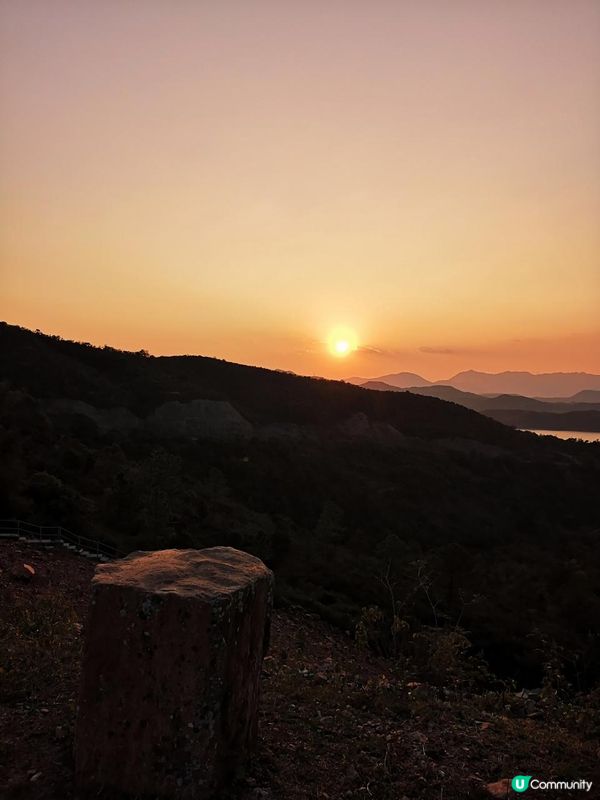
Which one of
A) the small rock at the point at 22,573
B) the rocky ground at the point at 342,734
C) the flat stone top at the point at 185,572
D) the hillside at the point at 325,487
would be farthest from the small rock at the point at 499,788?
the small rock at the point at 22,573

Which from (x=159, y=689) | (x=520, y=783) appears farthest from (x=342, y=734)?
(x=159, y=689)

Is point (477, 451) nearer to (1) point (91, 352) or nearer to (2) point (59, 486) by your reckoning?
(1) point (91, 352)

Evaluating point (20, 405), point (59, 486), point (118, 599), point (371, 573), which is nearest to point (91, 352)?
point (20, 405)

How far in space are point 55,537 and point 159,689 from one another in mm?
13791

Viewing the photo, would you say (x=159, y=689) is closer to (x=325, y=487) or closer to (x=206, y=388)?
(x=325, y=487)

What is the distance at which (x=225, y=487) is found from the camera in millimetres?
38719

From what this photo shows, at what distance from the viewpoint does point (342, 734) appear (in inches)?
230

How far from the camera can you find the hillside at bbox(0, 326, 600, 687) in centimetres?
1997

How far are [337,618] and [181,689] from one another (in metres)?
13.9

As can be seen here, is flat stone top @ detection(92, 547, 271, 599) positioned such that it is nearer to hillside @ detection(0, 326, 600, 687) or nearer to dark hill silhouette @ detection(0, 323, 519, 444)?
hillside @ detection(0, 326, 600, 687)

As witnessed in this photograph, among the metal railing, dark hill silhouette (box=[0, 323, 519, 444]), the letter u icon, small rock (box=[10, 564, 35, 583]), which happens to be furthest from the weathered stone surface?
dark hill silhouette (box=[0, 323, 519, 444])

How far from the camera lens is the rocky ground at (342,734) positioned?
15.4 feet
